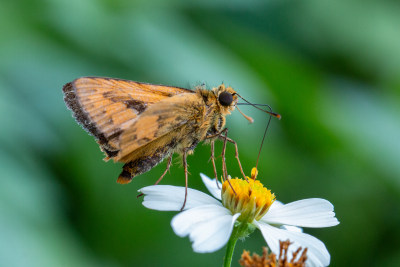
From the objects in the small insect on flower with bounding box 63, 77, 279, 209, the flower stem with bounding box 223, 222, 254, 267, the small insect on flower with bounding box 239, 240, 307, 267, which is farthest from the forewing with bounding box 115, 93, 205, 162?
the small insect on flower with bounding box 239, 240, 307, 267

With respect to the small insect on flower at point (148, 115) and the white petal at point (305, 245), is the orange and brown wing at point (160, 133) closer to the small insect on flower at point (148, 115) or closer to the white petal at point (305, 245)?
the small insect on flower at point (148, 115)

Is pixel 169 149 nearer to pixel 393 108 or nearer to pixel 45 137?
pixel 45 137

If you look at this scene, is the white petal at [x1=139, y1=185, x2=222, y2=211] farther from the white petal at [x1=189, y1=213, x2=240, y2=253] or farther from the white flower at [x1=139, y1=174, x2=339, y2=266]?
the white petal at [x1=189, y1=213, x2=240, y2=253]

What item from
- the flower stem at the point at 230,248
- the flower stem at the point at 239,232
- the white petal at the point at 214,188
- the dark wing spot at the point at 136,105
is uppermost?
the dark wing spot at the point at 136,105

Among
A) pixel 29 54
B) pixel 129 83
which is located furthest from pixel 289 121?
pixel 129 83

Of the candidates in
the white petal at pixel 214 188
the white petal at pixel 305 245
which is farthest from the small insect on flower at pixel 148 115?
the white petal at pixel 305 245
